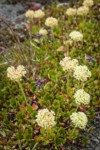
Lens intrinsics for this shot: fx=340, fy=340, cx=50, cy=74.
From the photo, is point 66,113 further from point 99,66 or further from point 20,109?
point 99,66

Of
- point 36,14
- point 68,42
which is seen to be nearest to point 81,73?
point 68,42

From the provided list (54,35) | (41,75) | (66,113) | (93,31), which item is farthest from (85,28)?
(66,113)

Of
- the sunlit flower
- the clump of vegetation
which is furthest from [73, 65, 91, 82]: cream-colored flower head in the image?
the sunlit flower

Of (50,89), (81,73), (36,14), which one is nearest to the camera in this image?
(81,73)

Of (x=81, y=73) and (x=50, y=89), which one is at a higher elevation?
(x=81, y=73)

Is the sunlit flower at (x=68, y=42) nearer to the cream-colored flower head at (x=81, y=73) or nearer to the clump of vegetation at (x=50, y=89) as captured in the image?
the clump of vegetation at (x=50, y=89)

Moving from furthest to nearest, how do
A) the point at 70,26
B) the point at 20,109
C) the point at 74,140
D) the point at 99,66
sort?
the point at 70,26 → the point at 99,66 → the point at 20,109 → the point at 74,140

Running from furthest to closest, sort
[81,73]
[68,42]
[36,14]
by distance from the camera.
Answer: [36,14] < [68,42] < [81,73]

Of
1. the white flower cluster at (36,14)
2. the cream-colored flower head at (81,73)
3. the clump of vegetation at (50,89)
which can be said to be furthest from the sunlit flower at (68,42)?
the cream-colored flower head at (81,73)

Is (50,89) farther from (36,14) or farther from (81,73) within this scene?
(36,14)

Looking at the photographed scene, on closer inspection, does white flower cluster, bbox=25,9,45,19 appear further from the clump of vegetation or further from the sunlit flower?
the sunlit flower
